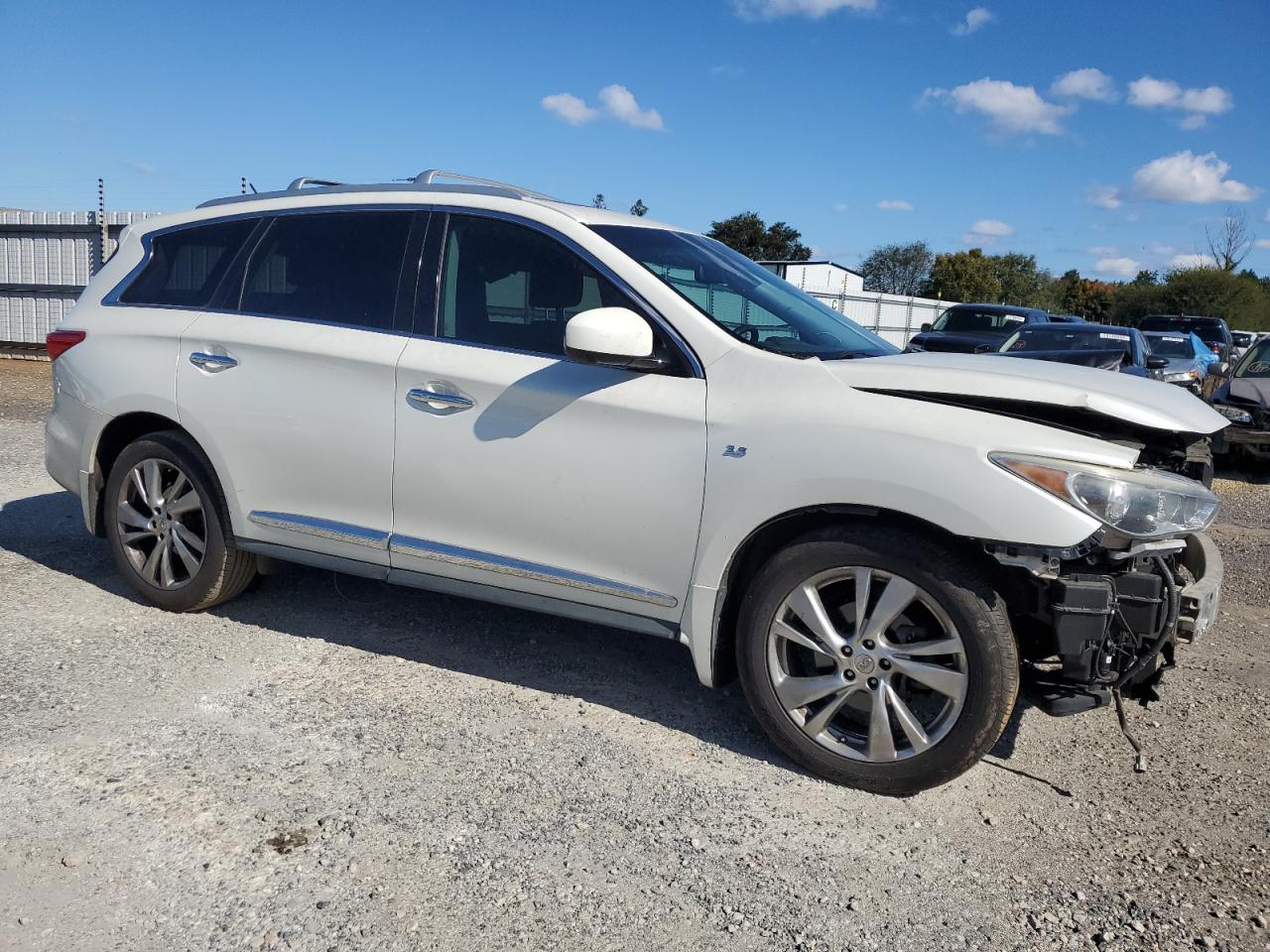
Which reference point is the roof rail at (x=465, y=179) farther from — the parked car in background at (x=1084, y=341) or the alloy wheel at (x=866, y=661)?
the parked car in background at (x=1084, y=341)

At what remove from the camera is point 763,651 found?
3535 millimetres

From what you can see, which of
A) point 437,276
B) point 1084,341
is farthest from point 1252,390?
point 437,276

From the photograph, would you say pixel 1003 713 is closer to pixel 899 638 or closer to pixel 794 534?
pixel 899 638

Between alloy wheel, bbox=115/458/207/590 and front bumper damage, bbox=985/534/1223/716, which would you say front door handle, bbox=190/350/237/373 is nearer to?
alloy wheel, bbox=115/458/207/590

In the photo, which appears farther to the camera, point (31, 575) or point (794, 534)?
point (31, 575)

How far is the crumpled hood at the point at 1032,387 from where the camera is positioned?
328cm

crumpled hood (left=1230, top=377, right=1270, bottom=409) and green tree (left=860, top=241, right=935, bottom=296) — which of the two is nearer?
crumpled hood (left=1230, top=377, right=1270, bottom=409)

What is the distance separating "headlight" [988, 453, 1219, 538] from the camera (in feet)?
10.2

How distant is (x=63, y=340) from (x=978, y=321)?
16737 mm

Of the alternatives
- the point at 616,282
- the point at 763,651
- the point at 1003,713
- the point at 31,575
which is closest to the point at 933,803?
the point at 1003,713

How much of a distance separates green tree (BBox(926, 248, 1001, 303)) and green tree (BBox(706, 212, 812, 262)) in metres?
9.80

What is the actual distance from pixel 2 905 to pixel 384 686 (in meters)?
1.67

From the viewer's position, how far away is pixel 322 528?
14.4ft

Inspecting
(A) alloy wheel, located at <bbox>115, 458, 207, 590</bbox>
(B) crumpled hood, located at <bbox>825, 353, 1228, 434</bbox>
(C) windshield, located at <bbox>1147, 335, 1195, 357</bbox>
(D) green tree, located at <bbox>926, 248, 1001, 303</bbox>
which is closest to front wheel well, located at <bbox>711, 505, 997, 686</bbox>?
(B) crumpled hood, located at <bbox>825, 353, 1228, 434</bbox>
